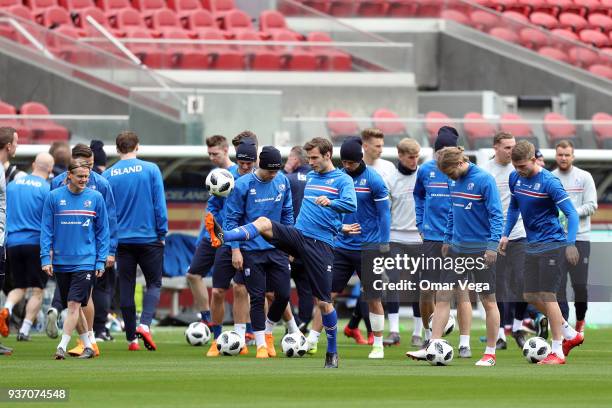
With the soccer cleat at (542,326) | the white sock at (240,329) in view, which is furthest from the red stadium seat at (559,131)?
the white sock at (240,329)

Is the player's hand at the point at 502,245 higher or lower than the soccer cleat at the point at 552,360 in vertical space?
higher

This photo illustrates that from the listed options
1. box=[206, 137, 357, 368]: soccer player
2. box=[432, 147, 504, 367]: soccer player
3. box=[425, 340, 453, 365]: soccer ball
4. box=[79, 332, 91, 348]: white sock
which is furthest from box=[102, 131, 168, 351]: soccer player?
box=[425, 340, 453, 365]: soccer ball

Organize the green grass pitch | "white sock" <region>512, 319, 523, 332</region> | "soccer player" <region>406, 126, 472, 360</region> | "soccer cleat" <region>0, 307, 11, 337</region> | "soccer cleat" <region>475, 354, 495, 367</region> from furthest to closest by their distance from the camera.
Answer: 1. "white sock" <region>512, 319, 523, 332</region>
2. "soccer cleat" <region>0, 307, 11, 337</region>
3. "soccer player" <region>406, 126, 472, 360</region>
4. "soccer cleat" <region>475, 354, 495, 367</region>
5. the green grass pitch

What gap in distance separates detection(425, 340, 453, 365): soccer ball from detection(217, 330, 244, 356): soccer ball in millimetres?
2342

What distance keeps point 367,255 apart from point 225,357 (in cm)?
188

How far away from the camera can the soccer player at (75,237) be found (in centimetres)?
1391

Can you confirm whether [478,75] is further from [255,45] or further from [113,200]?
[113,200]

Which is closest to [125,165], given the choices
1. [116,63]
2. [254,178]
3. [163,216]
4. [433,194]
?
[163,216]

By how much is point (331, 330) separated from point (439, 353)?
3.22 feet

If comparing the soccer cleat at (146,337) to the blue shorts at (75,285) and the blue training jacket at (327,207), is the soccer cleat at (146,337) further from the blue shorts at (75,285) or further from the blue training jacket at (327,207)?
the blue training jacket at (327,207)

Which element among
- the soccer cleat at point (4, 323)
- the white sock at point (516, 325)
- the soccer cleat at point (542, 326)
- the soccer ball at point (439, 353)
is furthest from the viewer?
the soccer cleat at point (542, 326)

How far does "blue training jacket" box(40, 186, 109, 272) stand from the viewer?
13.9 metres

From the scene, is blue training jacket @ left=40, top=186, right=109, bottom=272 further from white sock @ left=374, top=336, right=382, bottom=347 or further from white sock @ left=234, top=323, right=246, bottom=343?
white sock @ left=374, top=336, right=382, bottom=347

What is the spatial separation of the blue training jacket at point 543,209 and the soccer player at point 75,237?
3891 mm
